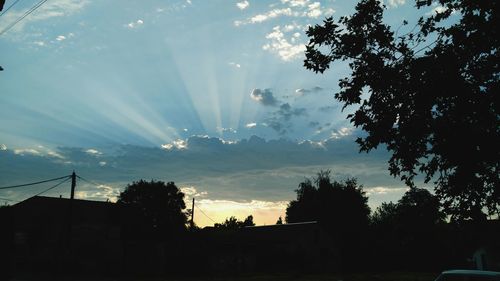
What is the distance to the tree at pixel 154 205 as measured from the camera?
74.9m

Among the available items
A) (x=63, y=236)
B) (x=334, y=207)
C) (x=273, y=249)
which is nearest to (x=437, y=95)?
(x=273, y=249)

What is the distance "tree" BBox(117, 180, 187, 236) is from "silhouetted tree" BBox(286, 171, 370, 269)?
2322 cm

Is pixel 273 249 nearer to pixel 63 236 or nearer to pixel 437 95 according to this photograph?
pixel 63 236

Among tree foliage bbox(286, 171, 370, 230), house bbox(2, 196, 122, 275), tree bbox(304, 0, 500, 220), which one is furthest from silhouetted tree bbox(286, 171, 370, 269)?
tree bbox(304, 0, 500, 220)

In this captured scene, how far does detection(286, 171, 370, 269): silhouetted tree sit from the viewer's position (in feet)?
243

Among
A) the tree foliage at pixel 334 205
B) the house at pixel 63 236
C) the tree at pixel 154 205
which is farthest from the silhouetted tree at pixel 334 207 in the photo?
the house at pixel 63 236

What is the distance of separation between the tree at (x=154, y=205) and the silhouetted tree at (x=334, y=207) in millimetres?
23219

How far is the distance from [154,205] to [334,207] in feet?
107

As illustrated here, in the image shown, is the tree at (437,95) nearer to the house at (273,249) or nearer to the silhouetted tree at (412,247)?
the house at (273,249)

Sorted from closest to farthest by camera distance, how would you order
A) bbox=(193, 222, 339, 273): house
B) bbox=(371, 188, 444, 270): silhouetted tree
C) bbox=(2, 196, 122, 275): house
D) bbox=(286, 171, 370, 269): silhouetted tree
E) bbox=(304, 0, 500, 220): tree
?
bbox=(304, 0, 500, 220): tree, bbox=(2, 196, 122, 275): house, bbox=(193, 222, 339, 273): house, bbox=(371, 188, 444, 270): silhouetted tree, bbox=(286, 171, 370, 269): silhouetted tree

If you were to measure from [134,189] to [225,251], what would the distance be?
101 feet

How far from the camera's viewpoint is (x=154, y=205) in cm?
7638

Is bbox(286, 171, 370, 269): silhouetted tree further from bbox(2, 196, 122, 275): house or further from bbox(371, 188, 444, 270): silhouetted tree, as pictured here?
bbox(2, 196, 122, 275): house

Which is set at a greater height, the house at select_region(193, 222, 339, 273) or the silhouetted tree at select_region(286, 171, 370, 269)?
the silhouetted tree at select_region(286, 171, 370, 269)
